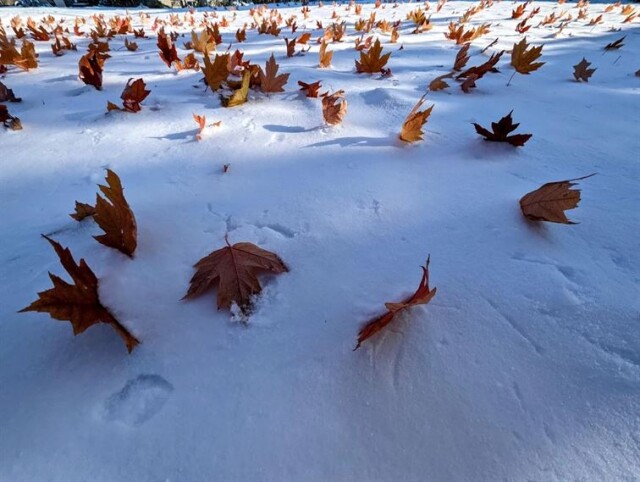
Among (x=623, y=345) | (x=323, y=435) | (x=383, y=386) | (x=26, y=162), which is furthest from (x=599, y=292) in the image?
(x=26, y=162)

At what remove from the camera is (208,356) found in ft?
2.36

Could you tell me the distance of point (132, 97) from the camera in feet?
5.50

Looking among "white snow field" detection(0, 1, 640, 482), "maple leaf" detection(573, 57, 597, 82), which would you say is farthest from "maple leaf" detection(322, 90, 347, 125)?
"maple leaf" detection(573, 57, 597, 82)

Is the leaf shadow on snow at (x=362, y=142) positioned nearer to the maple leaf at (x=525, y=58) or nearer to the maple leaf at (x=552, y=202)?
the maple leaf at (x=552, y=202)

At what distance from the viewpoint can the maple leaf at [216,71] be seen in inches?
70.7

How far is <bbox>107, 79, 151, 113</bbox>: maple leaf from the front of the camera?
5.47 feet

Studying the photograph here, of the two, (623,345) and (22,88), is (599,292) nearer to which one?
(623,345)

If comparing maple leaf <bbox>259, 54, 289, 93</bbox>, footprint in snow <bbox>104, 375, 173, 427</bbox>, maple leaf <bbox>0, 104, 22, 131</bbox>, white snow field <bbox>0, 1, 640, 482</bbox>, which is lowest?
footprint in snow <bbox>104, 375, 173, 427</bbox>

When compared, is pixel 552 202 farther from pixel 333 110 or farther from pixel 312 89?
pixel 312 89

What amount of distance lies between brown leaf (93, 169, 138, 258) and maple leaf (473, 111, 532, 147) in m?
1.31

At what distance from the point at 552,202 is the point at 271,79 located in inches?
59.5

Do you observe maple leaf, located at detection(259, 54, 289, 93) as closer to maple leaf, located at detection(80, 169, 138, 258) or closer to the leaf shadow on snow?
the leaf shadow on snow

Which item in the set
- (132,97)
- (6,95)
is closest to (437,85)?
(132,97)

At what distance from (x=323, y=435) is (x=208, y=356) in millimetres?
289
